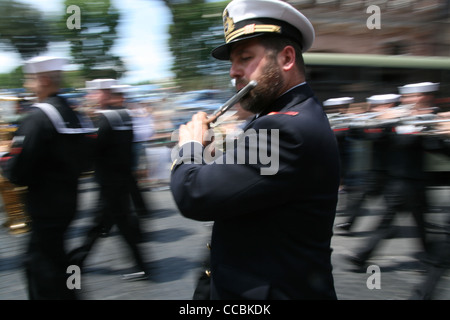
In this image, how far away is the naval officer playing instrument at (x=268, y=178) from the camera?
1.24 m

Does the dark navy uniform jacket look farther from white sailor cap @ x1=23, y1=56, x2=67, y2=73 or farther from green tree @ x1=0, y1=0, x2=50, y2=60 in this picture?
green tree @ x1=0, y1=0, x2=50, y2=60

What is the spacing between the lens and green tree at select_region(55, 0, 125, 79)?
47.0 ft

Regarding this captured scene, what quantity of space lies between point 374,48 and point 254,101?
60.4ft

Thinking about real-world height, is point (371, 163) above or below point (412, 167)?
below

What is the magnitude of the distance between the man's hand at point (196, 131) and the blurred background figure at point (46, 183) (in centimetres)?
150

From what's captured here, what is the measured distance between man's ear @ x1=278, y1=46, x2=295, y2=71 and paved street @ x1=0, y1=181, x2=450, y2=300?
85.3 inches

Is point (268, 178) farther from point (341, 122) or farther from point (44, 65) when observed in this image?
point (341, 122)

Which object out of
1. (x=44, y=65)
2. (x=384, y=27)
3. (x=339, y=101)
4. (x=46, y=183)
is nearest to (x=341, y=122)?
(x=339, y=101)

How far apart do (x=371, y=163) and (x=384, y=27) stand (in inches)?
595

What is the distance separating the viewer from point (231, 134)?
160cm

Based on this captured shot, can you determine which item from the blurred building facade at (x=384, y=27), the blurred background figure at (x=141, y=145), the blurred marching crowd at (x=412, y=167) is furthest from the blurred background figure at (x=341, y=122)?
the blurred building facade at (x=384, y=27)

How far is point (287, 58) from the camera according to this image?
142 centimetres

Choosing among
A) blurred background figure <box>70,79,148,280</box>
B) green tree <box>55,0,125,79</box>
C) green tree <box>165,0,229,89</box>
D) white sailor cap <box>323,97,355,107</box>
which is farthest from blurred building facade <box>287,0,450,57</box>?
blurred background figure <box>70,79,148,280</box>
